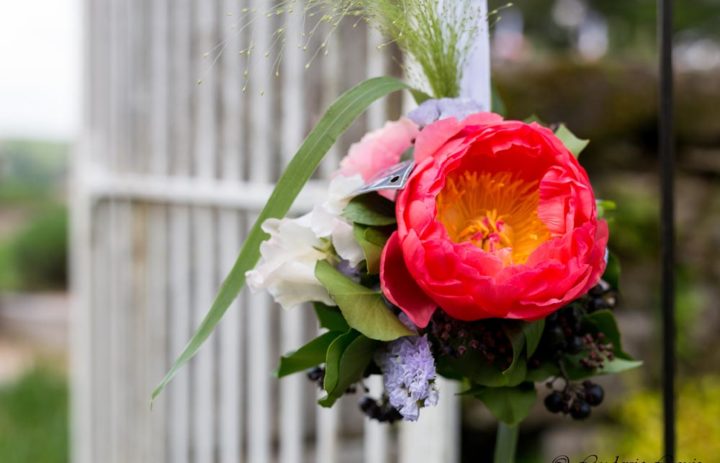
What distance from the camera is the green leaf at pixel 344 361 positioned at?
0.55 m

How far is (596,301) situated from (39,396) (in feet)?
12.7

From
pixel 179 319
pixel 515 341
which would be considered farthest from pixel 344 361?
pixel 179 319

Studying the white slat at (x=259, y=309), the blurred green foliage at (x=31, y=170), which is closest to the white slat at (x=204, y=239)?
the white slat at (x=259, y=309)

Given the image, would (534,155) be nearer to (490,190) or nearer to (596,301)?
(490,190)

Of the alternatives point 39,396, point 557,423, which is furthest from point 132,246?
point 39,396

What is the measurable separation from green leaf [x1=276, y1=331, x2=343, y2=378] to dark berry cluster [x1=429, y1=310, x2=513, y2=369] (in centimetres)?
8

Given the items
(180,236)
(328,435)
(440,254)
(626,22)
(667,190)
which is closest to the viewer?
(440,254)

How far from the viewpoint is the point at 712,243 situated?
2561mm

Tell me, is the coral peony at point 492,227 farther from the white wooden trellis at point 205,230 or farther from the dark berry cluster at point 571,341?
the white wooden trellis at point 205,230

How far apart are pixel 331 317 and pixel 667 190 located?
349 millimetres

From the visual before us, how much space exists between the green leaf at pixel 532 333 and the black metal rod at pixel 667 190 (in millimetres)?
234

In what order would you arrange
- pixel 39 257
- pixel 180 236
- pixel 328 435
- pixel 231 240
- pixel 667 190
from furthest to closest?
1. pixel 39 257
2. pixel 180 236
3. pixel 231 240
4. pixel 328 435
5. pixel 667 190

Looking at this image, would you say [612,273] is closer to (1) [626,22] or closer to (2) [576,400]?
(2) [576,400]

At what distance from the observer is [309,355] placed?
0.60 meters
